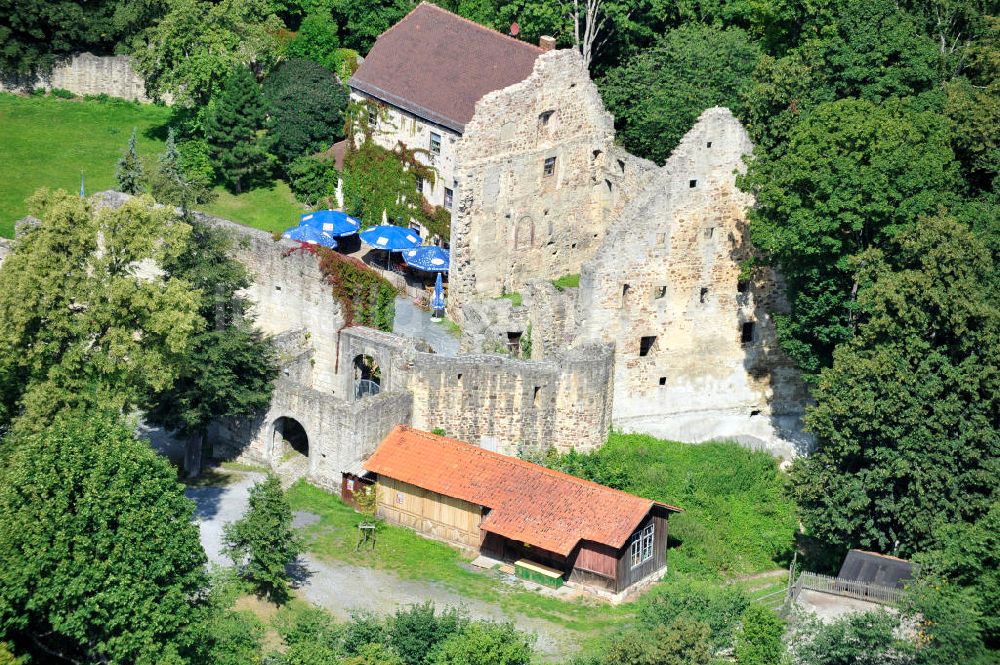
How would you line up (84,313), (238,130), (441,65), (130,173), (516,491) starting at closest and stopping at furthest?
(84,313) → (516,491) → (130,173) → (441,65) → (238,130)

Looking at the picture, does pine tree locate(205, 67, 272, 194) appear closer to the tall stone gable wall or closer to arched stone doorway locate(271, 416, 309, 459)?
arched stone doorway locate(271, 416, 309, 459)

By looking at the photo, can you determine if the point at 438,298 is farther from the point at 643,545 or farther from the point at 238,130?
the point at 238,130

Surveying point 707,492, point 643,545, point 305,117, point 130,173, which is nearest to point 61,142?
point 130,173

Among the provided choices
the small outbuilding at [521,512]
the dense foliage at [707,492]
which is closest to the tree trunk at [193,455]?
the small outbuilding at [521,512]

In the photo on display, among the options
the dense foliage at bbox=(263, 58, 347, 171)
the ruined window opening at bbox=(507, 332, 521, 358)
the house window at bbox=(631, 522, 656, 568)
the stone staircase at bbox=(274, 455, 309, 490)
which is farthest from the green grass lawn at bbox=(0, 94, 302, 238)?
the house window at bbox=(631, 522, 656, 568)

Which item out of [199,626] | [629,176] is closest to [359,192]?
[629,176]

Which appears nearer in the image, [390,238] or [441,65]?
[390,238]
